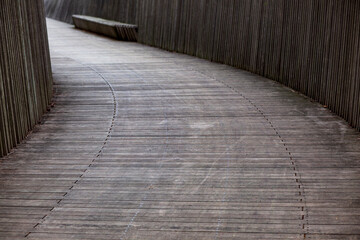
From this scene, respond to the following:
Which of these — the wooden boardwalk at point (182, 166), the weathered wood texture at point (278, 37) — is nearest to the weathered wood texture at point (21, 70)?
the wooden boardwalk at point (182, 166)

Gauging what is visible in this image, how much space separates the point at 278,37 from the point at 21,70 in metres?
3.90

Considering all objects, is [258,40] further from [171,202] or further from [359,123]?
[171,202]

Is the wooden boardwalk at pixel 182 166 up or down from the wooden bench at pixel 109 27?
down

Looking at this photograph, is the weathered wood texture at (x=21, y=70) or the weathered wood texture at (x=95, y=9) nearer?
the weathered wood texture at (x=21, y=70)

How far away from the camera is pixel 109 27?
14000mm

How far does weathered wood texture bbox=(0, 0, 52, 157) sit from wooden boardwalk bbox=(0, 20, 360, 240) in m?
0.22

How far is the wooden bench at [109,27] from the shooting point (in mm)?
13461

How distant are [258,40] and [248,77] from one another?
1.99ft

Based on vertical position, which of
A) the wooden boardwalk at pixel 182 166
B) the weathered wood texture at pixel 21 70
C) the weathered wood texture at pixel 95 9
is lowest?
the wooden boardwalk at pixel 182 166

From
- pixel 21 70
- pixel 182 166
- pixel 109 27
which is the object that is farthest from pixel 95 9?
pixel 182 166

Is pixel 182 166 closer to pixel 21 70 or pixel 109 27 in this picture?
pixel 21 70

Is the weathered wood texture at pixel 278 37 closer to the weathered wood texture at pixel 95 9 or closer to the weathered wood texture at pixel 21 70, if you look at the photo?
the weathered wood texture at pixel 95 9

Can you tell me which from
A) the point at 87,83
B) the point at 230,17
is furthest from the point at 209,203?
the point at 230,17

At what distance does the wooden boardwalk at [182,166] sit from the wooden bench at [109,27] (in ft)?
15.0
